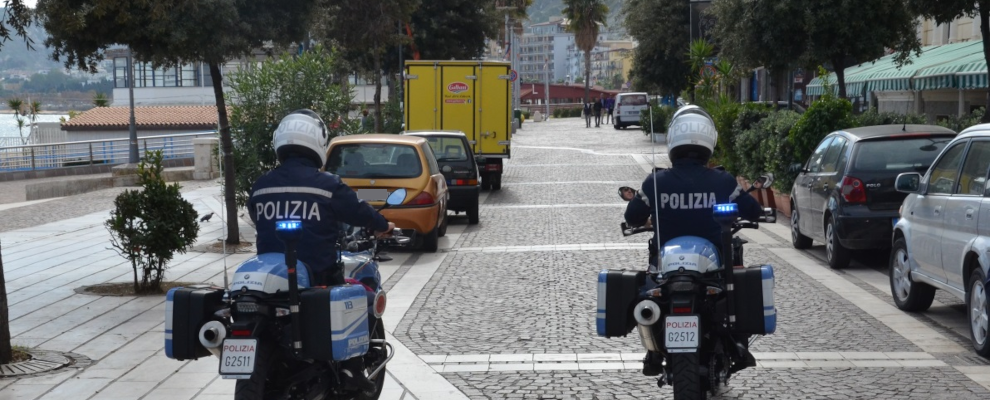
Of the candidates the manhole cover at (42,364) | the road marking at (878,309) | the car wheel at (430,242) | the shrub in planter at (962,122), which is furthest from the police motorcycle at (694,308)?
the shrub in planter at (962,122)

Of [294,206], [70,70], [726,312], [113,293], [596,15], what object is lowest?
[113,293]

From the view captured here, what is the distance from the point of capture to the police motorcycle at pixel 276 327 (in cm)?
531

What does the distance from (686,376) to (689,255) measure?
63 centimetres

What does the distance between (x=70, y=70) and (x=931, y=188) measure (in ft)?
30.8

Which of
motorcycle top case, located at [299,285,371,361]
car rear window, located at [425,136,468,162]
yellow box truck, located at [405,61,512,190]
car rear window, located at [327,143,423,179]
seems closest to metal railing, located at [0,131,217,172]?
yellow box truck, located at [405,61,512,190]

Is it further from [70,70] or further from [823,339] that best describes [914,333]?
[70,70]

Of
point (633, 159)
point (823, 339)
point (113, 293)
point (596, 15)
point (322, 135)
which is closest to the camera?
point (322, 135)

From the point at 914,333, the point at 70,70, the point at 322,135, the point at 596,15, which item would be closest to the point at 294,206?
the point at 322,135

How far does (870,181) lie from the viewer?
40.4ft

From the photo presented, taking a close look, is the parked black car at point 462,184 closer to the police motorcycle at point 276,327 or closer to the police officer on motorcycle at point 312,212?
the police officer on motorcycle at point 312,212

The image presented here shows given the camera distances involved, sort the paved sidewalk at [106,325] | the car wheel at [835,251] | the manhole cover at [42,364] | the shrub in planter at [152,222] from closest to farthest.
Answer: the paved sidewalk at [106,325], the manhole cover at [42,364], the shrub in planter at [152,222], the car wheel at [835,251]

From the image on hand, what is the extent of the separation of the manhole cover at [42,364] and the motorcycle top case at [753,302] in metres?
4.60

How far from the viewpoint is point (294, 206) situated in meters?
5.90

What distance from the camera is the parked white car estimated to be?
8.13m
